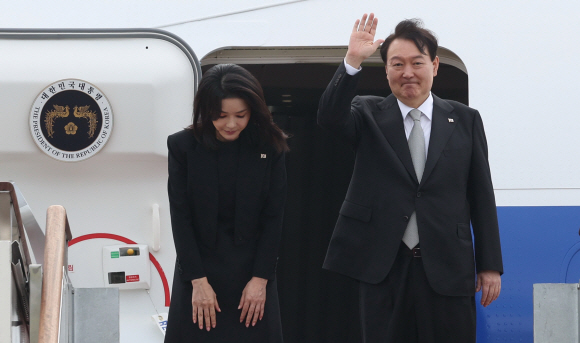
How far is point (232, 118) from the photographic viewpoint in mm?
2311

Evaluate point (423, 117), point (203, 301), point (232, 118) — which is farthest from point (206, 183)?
point (423, 117)

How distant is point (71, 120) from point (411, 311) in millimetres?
1747

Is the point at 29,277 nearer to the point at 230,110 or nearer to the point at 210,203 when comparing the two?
the point at 210,203

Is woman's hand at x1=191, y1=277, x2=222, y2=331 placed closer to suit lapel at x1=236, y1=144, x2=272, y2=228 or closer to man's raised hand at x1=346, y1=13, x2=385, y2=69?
suit lapel at x1=236, y1=144, x2=272, y2=228

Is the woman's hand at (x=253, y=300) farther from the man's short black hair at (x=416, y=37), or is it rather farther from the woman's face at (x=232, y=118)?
the man's short black hair at (x=416, y=37)

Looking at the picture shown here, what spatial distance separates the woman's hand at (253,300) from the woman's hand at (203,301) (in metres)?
0.10

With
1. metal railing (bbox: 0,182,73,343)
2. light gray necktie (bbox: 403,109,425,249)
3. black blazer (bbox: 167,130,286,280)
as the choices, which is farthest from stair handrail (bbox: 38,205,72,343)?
light gray necktie (bbox: 403,109,425,249)

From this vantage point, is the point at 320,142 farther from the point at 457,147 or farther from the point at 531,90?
the point at 457,147

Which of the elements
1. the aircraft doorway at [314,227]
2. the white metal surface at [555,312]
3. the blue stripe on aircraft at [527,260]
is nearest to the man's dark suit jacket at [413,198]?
the white metal surface at [555,312]

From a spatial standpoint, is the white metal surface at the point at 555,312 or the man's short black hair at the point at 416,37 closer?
the man's short black hair at the point at 416,37

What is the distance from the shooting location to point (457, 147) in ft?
7.90

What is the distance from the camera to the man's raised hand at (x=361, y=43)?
2.35 metres

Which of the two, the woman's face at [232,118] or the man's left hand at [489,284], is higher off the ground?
the woman's face at [232,118]

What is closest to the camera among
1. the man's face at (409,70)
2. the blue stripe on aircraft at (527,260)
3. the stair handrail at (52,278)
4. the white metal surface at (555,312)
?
the stair handrail at (52,278)
